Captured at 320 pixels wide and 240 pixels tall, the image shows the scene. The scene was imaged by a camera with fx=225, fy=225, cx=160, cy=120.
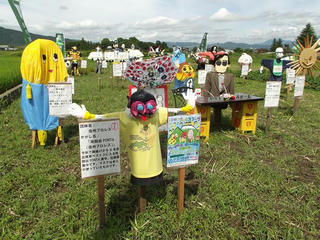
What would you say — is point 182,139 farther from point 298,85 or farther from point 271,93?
point 298,85

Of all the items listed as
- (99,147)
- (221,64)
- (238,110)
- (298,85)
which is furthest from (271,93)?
(99,147)

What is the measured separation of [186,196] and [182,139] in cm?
106

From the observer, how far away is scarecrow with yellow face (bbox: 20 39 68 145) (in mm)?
4129

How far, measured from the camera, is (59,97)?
4031 millimetres

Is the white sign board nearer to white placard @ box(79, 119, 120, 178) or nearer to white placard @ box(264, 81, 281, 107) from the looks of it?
white placard @ box(264, 81, 281, 107)

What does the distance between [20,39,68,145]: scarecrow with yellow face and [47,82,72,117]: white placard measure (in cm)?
40

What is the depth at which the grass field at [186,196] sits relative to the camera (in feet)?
8.20

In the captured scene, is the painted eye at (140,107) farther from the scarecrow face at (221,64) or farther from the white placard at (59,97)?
the scarecrow face at (221,64)

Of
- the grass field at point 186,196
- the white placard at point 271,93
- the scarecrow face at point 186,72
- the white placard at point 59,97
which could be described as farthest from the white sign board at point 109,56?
the white placard at point 271,93

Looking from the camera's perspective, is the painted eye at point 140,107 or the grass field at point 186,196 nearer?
the painted eye at point 140,107

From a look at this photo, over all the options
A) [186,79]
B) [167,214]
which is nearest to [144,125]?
[167,214]

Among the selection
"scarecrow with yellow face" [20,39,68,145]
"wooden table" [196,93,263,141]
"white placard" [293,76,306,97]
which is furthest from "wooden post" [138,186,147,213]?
"white placard" [293,76,306,97]

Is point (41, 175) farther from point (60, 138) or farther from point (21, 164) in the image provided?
point (60, 138)

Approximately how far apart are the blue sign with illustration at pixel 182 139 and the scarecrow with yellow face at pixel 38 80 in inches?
119
